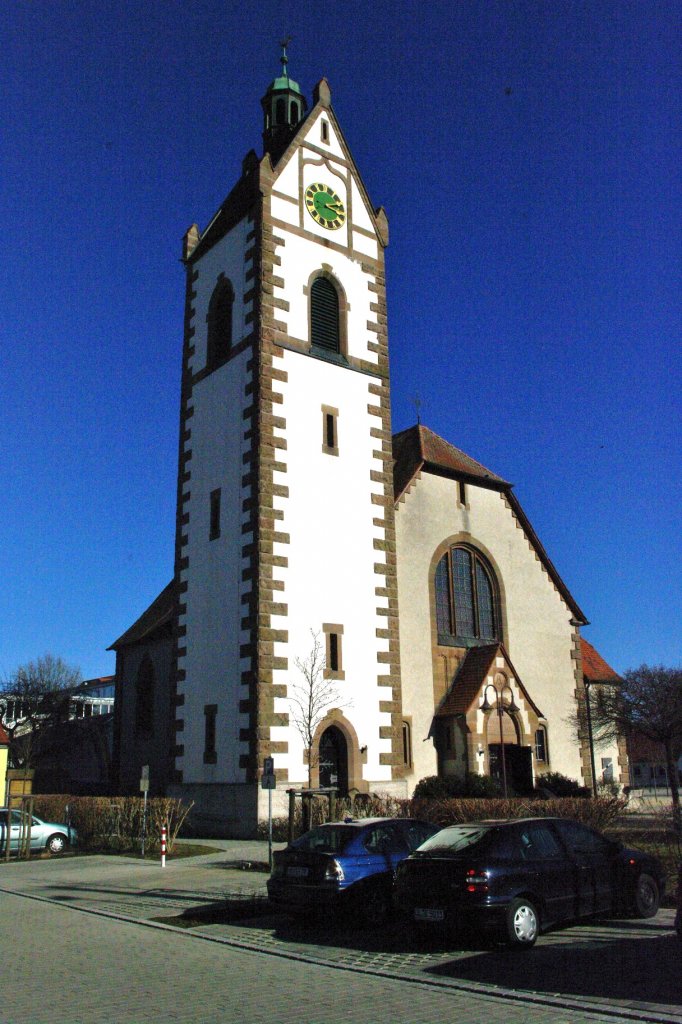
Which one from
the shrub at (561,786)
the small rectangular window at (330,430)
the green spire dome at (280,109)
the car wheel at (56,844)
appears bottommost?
the car wheel at (56,844)

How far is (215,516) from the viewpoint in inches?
1131

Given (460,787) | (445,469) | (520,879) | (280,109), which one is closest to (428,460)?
(445,469)

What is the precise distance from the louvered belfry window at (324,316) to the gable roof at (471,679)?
1126cm

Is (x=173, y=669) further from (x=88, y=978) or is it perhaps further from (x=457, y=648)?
(x=88, y=978)

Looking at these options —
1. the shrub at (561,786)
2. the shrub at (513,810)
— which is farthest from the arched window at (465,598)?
the shrub at (513,810)

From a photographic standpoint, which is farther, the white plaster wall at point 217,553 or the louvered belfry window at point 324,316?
the louvered belfry window at point 324,316

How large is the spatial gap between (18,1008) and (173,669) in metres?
21.2

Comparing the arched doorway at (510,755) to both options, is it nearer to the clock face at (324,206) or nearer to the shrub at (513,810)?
the shrub at (513,810)

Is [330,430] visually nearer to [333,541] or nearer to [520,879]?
[333,541]

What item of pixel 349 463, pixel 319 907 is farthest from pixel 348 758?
pixel 319 907

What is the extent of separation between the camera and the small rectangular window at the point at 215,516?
93.5ft

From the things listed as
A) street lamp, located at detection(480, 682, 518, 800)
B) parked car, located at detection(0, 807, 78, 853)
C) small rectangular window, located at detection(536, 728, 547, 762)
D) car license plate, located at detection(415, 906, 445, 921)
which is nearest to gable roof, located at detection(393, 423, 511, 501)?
street lamp, located at detection(480, 682, 518, 800)

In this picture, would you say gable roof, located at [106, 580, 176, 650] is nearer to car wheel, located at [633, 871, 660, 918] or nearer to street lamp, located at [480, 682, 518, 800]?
street lamp, located at [480, 682, 518, 800]

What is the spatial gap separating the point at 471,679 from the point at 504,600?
4715mm
